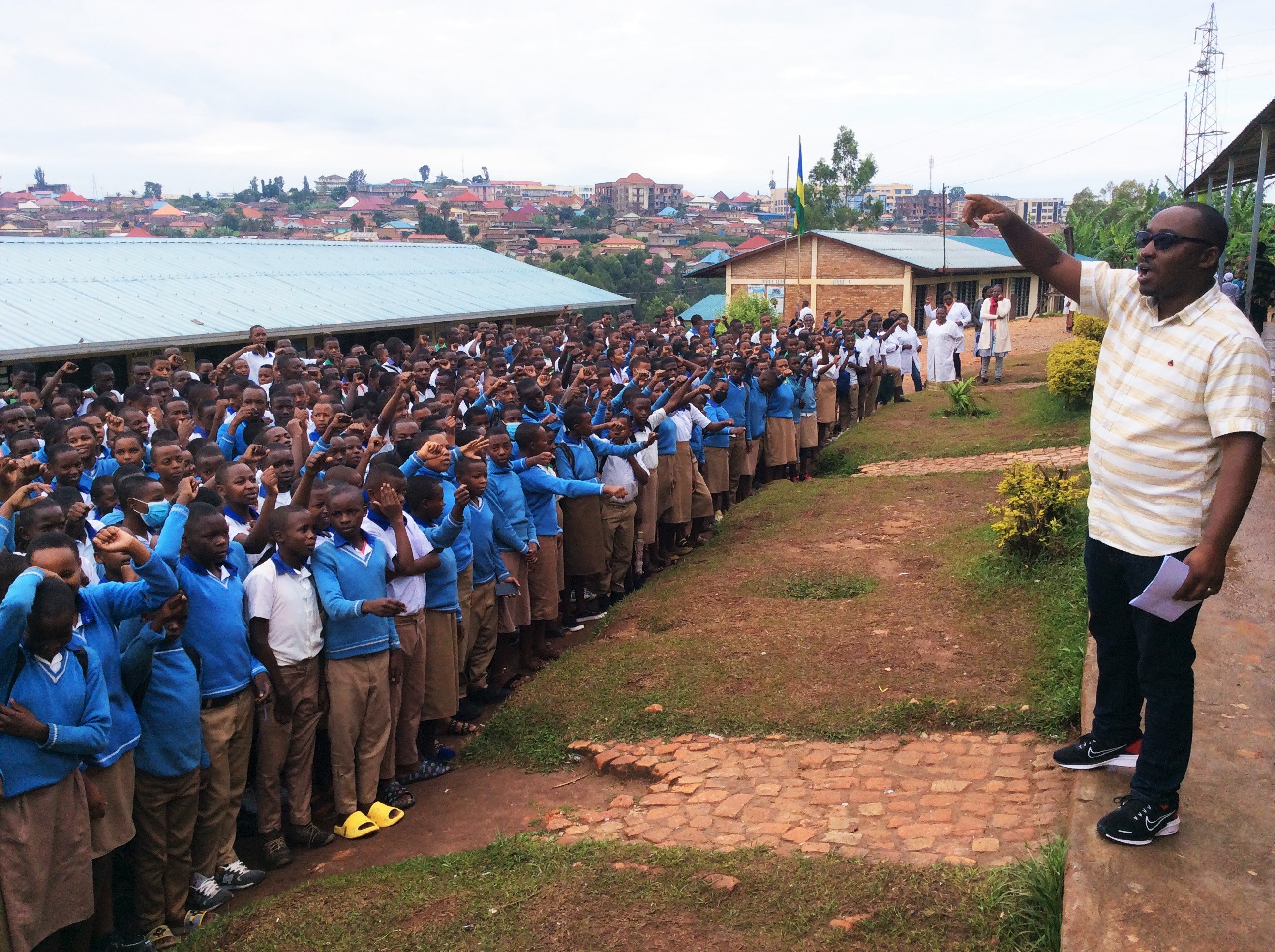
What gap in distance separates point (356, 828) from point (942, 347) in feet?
47.0

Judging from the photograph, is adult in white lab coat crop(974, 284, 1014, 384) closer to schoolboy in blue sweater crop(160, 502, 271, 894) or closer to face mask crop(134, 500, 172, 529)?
face mask crop(134, 500, 172, 529)

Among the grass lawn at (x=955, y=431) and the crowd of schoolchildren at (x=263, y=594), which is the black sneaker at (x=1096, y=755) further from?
the grass lawn at (x=955, y=431)

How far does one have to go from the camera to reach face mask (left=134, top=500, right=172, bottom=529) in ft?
14.3

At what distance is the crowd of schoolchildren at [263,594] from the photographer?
3467 mm

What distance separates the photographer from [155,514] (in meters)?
4.36

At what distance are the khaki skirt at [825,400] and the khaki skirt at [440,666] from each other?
323 inches

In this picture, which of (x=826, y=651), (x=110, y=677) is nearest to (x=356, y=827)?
(x=110, y=677)

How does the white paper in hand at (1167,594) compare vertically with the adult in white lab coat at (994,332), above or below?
below

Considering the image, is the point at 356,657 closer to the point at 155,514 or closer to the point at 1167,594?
the point at 155,514

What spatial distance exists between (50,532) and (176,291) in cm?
1222

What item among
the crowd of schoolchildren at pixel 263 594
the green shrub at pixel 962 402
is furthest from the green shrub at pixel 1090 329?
the crowd of schoolchildren at pixel 263 594

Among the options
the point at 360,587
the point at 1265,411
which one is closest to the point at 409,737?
the point at 360,587

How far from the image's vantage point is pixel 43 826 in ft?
11.1

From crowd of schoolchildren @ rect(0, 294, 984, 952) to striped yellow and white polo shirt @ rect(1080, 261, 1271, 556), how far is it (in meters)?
2.79
